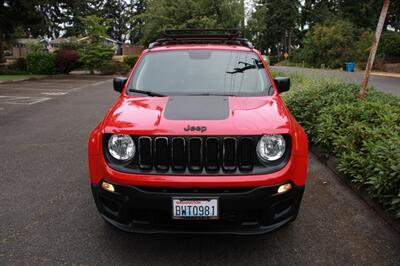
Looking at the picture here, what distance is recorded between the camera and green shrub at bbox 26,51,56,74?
79.8 feet

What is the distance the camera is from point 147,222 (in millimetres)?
2746

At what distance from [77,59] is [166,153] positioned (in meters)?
24.6

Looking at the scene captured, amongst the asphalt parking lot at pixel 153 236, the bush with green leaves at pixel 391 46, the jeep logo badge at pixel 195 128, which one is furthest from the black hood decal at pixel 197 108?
the bush with green leaves at pixel 391 46

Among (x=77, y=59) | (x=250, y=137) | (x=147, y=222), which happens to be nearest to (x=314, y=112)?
(x=250, y=137)

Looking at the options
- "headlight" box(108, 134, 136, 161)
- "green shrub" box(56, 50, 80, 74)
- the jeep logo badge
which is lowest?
"green shrub" box(56, 50, 80, 74)

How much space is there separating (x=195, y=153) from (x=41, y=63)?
24.6 m

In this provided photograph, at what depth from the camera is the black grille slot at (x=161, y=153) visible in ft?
8.78

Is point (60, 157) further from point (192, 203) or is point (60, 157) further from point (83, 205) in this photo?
point (192, 203)

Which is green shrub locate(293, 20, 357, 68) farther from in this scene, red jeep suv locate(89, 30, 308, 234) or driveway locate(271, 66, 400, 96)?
red jeep suv locate(89, 30, 308, 234)

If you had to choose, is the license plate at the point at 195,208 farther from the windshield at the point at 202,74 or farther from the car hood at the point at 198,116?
the windshield at the point at 202,74

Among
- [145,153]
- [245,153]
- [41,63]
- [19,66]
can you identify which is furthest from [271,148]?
[19,66]

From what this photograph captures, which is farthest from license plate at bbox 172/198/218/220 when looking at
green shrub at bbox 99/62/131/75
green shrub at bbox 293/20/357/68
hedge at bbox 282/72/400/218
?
green shrub at bbox 293/20/357/68

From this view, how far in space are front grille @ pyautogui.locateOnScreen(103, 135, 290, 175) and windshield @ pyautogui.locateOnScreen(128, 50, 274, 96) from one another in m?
1.02

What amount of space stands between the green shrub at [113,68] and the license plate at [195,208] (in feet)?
81.1
